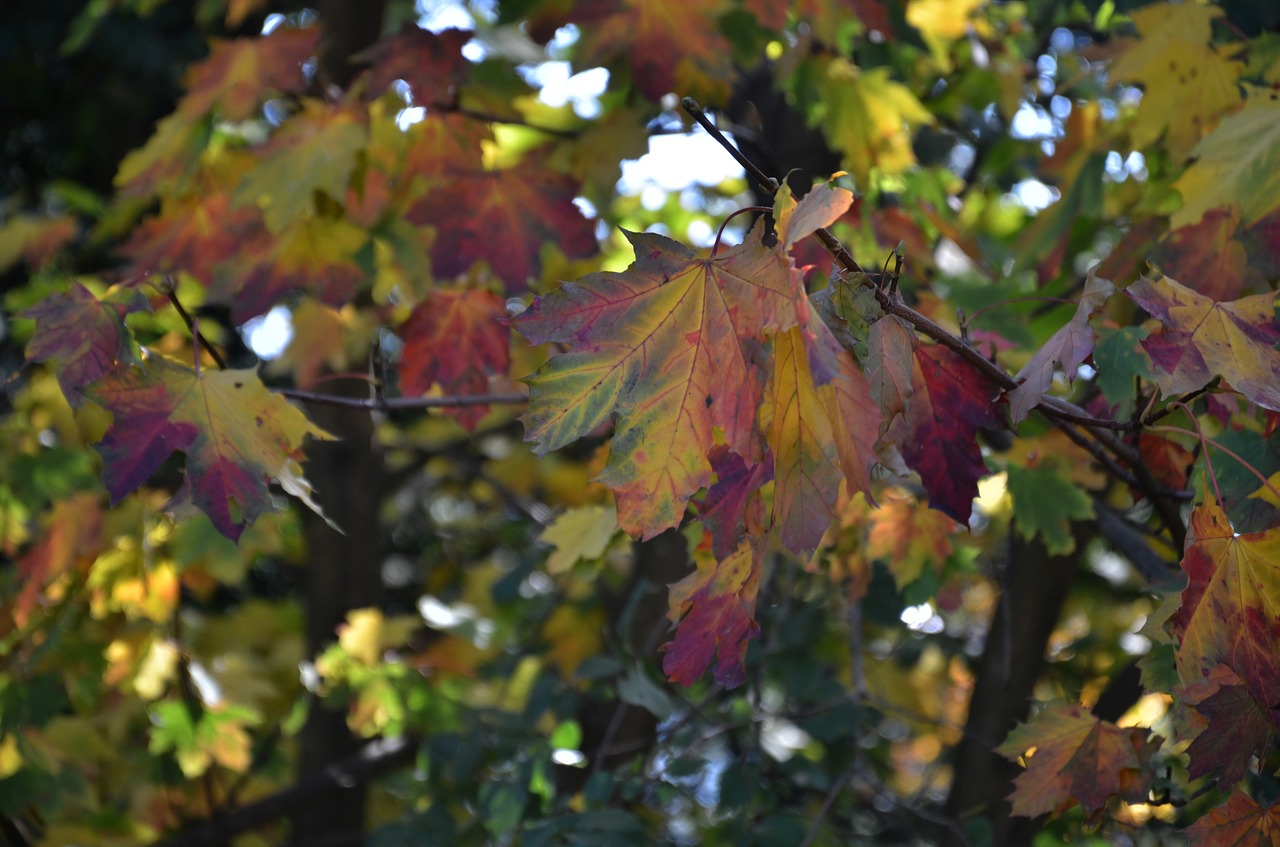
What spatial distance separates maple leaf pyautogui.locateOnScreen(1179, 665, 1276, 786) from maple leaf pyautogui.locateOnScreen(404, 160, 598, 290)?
4.55 ft

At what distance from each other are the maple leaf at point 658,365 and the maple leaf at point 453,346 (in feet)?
2.85

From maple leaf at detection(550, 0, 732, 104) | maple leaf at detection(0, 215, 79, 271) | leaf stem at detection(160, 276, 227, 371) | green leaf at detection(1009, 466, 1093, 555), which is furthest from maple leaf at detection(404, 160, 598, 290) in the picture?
maple leaf at detection(0, 215, 79, 271)

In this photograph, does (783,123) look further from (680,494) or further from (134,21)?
(134,21)

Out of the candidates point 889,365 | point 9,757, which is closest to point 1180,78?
point 889,365

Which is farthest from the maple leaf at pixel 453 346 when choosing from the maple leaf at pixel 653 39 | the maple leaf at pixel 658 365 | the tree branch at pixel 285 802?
the tree branch at pixel 285 802

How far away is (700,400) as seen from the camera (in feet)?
3.69

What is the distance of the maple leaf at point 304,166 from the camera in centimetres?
203

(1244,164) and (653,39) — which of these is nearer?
(1244,164)

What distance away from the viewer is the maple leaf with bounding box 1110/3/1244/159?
1853mm

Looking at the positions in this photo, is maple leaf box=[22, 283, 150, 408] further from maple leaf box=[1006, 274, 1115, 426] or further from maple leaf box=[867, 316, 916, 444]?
maple leaf box=[1006, 274, 1115, 426]

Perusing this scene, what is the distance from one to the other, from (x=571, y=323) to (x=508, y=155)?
1909 millimetres

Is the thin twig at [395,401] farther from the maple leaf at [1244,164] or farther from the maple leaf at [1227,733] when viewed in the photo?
the maple leaf at [1244,164]

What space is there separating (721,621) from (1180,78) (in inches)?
53.7

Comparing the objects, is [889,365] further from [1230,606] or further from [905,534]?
[905,534]
